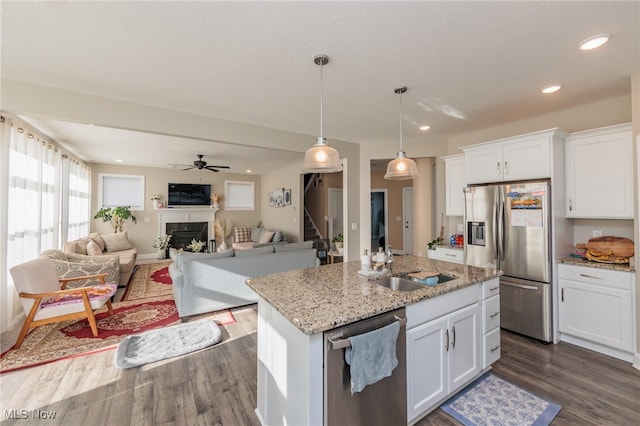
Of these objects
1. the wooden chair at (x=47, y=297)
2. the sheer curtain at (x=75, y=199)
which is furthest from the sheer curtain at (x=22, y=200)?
the sheer curtain at (x=75, y=199)

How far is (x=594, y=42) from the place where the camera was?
1920 millimetres

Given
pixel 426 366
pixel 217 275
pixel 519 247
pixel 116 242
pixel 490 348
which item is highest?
pixel 519 247

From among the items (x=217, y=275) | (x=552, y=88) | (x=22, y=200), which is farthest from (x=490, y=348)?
(x=22, y=200)

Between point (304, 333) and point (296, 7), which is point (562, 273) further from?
point (296, 7)

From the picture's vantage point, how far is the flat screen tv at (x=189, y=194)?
7.70 metres

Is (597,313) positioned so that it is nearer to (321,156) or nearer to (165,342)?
(321,156)

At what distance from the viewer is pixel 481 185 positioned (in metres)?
3.61

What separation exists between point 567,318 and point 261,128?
4297mm

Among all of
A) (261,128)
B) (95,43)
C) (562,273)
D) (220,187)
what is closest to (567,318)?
(562,273)

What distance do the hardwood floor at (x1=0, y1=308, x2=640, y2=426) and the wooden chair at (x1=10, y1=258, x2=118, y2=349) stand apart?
0.57 m

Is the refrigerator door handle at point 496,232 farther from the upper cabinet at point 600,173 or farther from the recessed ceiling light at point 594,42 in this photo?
the recessed ceiling light at point 594,42

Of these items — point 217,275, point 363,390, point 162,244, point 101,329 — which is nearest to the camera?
point 363,390

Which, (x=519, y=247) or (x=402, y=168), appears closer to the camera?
(x=402, y=168)

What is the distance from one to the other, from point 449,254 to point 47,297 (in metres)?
5.03
